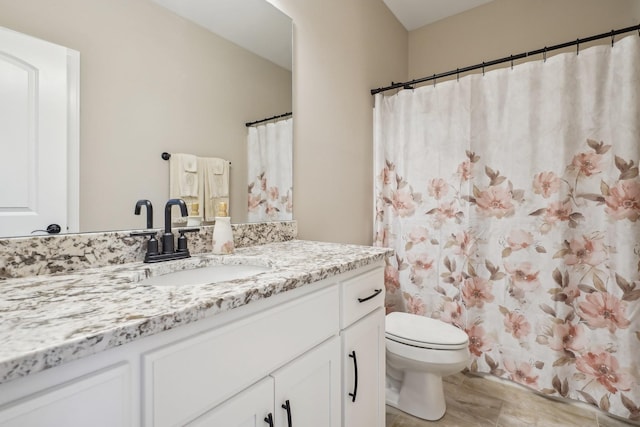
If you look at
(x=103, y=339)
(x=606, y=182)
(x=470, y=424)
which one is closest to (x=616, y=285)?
(x=606, y=182)

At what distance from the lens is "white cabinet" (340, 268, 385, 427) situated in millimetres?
1000

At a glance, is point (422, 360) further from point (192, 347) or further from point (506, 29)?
point (506, 29)

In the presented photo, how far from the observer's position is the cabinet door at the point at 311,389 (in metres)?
0.75

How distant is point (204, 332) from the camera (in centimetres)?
59

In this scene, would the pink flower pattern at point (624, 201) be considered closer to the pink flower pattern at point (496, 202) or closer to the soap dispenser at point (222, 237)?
the pink flower pattern at point (496, 202)

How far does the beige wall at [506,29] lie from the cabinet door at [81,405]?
2892mm

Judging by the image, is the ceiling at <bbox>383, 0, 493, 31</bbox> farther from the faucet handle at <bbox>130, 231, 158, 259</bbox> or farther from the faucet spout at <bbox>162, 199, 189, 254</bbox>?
the faucet handle at <bbox>130, 231, 158, 259</bbox>

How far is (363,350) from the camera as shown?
3.55 ft

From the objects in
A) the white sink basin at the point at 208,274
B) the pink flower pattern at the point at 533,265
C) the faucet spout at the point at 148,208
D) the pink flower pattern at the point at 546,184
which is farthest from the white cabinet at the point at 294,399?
the pink flower pattern at the point at 546,184

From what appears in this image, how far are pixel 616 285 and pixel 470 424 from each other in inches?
38.7

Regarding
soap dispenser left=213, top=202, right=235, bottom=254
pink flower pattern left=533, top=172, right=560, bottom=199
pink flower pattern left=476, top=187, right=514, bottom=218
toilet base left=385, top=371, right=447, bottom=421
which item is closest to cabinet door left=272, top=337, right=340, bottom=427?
soap dispenser left=213, top=202, right=235, bottom=254

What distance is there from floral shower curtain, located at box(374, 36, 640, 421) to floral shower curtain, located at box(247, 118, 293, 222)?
0.77 m

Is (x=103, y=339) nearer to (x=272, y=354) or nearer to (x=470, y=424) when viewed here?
(x=272, y=354)

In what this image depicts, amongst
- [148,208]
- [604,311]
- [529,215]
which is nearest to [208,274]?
[148,208]
